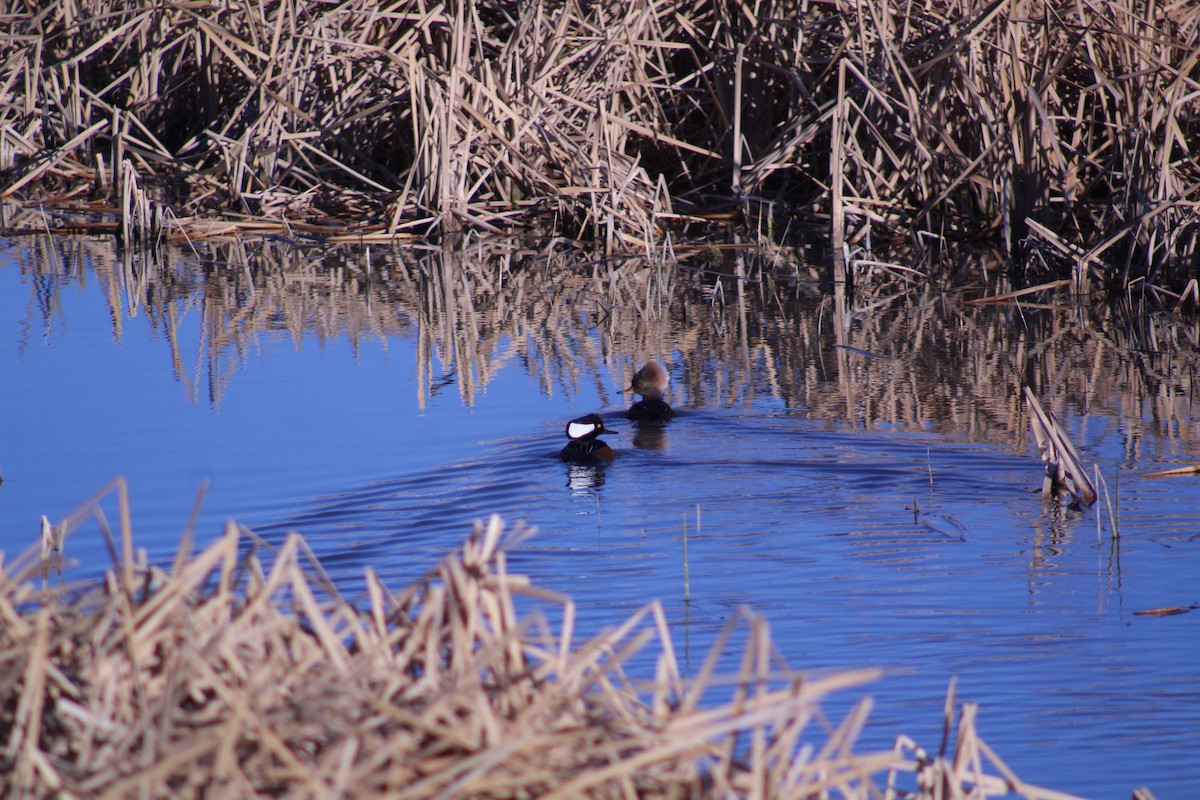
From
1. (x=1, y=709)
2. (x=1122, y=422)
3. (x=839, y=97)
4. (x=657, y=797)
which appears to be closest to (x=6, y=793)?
(x=1, y=709)

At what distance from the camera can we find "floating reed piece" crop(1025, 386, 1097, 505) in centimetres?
593

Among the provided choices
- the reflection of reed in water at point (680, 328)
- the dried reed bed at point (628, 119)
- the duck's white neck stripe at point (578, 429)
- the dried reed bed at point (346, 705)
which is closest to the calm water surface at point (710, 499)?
the reflection of reed in water at point (680, 328)

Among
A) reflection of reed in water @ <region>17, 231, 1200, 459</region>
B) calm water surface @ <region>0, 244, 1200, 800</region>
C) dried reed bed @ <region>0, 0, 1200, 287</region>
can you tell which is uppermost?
dried reed bed @ <region>0, 0, 1200, 287</region>

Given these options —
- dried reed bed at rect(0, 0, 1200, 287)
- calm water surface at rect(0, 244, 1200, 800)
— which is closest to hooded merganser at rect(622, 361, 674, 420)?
calm water surface at rect(0, 244, 1200, 800)

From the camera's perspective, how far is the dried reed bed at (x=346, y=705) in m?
1.89

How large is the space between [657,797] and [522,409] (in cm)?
580

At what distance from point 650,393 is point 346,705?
6.02 m

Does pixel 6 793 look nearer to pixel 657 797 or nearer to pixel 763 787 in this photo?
pixel 657 797

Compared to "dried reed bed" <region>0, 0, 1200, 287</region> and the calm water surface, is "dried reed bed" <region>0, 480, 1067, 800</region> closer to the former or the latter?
the calm water surface

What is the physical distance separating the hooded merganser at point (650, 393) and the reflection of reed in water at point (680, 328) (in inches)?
7.2

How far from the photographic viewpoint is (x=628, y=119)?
13602 mm

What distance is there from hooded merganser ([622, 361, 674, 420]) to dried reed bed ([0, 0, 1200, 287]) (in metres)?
3.99

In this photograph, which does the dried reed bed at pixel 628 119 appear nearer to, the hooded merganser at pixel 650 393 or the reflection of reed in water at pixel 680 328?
the reflection of reed in water at pixel 680 328

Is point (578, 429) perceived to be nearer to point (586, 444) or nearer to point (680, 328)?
point (586, 444)
